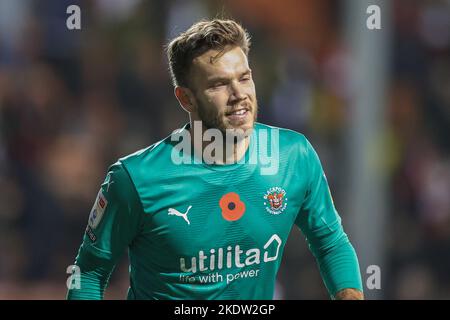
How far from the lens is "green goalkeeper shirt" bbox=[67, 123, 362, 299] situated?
14.5 feet

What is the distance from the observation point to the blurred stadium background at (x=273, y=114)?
868 centimetres

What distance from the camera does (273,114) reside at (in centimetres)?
887

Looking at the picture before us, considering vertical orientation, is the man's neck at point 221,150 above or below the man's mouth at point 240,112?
below

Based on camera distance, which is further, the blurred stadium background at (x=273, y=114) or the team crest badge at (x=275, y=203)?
the blurred stadium background at (x=273, y=114)
